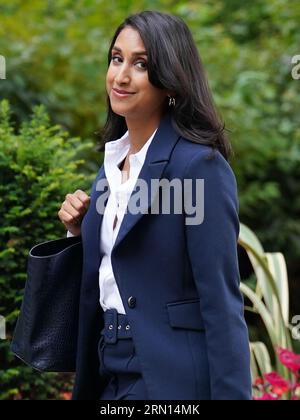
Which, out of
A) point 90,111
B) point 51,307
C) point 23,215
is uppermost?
point 90,111

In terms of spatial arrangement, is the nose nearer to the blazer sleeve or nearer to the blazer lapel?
the blazer lapel

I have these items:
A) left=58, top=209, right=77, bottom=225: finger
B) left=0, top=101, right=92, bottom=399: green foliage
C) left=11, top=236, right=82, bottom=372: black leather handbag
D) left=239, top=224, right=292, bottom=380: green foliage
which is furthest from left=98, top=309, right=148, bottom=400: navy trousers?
left=239, top=224, right=292, bottom=380: green foliage

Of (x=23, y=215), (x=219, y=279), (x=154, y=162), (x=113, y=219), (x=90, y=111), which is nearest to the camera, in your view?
(x=219, y=279)

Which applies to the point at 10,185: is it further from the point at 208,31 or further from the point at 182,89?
the point at 208,31

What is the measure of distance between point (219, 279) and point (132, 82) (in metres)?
0.59

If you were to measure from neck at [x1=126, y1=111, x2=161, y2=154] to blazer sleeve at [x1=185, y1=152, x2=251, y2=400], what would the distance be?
0.76ft

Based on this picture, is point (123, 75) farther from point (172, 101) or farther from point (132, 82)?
point (172, 101)

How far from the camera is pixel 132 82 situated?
2.39m

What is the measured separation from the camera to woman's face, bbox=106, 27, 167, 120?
2.39 m

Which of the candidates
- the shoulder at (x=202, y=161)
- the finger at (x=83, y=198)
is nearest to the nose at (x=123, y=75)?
the shoulder at (x=202, y=161)

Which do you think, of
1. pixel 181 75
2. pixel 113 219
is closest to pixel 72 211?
pixel 113 219

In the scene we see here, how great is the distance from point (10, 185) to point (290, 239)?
3215 millimetres

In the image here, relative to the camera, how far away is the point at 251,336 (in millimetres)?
5891

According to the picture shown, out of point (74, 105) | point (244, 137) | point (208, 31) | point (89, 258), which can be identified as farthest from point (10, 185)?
point (208, 31)
